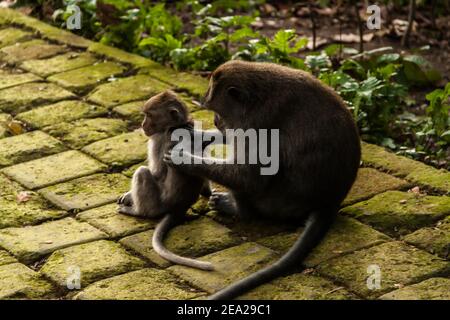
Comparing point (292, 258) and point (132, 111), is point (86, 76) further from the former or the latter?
point (292, 258)

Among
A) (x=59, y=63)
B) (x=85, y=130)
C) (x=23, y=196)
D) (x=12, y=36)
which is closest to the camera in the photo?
(x=23, y=196)

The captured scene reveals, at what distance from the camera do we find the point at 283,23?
33.7 ft

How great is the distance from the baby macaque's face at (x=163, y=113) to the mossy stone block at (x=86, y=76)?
8.18ft

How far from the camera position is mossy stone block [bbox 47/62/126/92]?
8.60 metres

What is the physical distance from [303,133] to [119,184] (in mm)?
1526

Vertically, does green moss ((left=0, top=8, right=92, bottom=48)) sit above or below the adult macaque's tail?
below

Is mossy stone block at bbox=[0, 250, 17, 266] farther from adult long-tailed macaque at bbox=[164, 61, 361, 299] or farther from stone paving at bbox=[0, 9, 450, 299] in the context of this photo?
adult long-tailed macaque at bbox=[164, 61, 361, 299]

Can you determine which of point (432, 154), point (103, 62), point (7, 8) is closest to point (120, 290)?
point (432, 154)

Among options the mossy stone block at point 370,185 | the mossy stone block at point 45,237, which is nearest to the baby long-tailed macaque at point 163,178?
the mossy stone block at point 45,237

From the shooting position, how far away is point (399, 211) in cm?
620

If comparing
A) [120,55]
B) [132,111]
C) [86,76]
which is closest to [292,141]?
[132,111]

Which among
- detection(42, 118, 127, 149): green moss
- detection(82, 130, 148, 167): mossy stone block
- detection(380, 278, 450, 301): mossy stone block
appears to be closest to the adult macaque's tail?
detection(380, 278, 450, 301): mossy stone block

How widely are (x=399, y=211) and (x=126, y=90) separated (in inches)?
120
